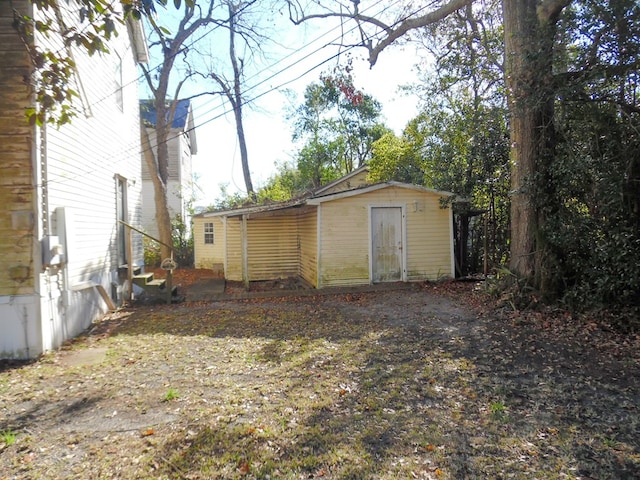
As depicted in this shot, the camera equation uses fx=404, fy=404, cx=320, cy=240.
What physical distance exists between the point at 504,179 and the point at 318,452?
9.20 meters

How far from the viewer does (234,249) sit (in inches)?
562

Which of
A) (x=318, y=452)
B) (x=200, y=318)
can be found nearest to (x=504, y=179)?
(x=200, y=318)

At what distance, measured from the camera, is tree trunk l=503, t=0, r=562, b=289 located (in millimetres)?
6719

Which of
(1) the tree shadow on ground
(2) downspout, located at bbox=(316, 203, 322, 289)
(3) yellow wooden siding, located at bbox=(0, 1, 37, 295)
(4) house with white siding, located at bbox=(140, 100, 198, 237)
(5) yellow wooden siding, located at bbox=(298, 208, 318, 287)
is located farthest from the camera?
(4) house with white siding, located at bbox=(140, 100, 198, 237)

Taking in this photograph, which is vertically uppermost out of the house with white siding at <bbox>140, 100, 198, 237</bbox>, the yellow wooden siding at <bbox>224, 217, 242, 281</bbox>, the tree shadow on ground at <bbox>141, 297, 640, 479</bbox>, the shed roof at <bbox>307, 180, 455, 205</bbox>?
the house with white siding at <bbox>140, 100, 198, 237</bbox>

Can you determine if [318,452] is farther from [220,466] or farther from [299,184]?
[299,184]

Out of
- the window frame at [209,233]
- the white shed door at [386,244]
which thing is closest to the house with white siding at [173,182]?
the window frame at [209,233]

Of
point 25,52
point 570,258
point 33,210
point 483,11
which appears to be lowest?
point 570,258

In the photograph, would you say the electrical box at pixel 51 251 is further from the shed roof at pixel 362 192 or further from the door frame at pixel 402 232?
the door frame at pixel 402 232

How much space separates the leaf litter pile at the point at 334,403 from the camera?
2887 millimetres

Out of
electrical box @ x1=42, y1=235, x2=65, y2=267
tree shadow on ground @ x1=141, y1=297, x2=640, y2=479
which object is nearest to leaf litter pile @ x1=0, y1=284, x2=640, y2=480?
tree shadow on ground @ x1=141, y1=297, x2=640, y2=479

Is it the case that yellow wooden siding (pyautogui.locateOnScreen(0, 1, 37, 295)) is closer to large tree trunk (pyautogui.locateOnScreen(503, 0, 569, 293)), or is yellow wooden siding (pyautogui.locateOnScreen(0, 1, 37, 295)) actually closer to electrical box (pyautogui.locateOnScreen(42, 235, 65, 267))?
electrical box (pyautogui.locateOnScreen(42, 235, 65, 267))

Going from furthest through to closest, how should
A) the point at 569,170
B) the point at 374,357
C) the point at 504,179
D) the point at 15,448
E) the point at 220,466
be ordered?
the point at 504,179, the point at 569,170, the point at 374,357, the point at 15,448, the point at 220,466

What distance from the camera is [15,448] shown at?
3.18 metres
